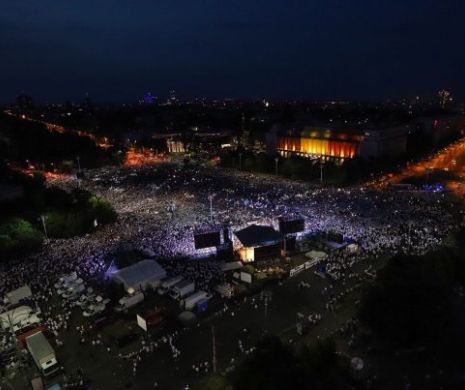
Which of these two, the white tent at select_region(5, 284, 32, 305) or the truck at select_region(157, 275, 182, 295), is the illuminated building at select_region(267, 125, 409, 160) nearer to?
the truck at select_region(157, 275, 182, 295)

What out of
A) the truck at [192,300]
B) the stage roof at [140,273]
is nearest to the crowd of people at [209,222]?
the stage roof at [140,273]

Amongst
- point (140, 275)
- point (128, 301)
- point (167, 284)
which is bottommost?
point (128, 301)

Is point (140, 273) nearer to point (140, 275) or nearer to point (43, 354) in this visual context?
point (140, 275)

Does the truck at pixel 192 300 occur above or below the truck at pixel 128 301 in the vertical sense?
above

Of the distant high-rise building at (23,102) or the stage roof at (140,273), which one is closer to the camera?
the stage roof at (140,273)

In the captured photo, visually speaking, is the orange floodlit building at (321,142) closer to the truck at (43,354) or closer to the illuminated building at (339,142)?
the illuminated building at (339,142)

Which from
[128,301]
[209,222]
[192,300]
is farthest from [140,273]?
[209,222]
